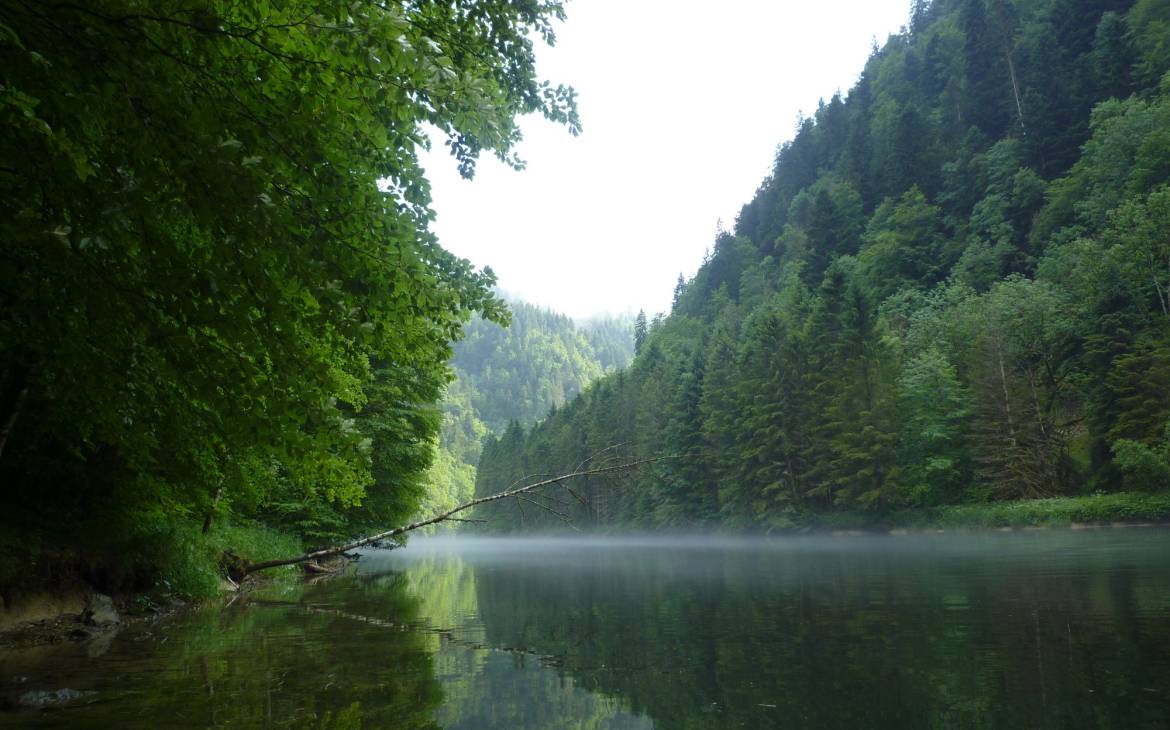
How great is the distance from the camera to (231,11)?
197 inches

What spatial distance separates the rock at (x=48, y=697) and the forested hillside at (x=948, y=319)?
720 inches

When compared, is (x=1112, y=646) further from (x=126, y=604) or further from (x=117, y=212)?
(x=126, y=604)

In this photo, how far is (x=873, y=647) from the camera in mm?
8531

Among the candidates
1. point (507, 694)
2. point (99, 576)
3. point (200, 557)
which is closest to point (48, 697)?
point (507, 694)

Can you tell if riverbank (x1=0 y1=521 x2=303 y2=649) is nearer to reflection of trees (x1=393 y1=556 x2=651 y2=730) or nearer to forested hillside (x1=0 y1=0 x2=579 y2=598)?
forested hillside (x1=0 y1=0 x2=579 y2=598)

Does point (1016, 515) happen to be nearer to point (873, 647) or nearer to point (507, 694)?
point (873, 647)

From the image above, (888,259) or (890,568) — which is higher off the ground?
(888,259)

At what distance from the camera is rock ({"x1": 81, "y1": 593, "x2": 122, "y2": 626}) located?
34.0ft

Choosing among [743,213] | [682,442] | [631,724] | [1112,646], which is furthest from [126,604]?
[743,213]

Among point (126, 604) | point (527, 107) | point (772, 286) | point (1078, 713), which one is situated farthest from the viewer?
point (772, 286)

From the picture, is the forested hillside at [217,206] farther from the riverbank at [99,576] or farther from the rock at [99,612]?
the rock at [99,612]

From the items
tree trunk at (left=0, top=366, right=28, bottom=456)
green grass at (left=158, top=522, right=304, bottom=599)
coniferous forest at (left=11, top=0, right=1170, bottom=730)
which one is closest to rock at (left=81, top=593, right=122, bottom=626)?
coniferous forest at (left=11, top=0, right=1170, bottom=730)

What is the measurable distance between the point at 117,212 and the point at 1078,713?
753cm

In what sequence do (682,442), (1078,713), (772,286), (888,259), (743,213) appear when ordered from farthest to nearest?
(743,213)
(772,286)
(888,259)
(682,442)
(1078,713)
